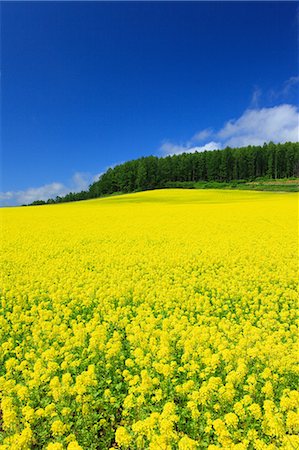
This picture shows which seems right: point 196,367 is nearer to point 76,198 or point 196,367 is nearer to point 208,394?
point 208,394

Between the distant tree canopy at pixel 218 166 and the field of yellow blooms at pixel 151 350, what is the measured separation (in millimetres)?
80762

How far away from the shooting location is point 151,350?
504cm

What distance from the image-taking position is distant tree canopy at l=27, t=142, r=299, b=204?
300ft

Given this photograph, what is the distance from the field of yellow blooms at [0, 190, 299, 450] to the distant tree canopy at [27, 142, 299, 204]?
80.8 meters

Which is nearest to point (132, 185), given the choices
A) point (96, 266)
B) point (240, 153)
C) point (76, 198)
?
point (76, 198)

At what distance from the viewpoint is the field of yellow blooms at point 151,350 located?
3.54m

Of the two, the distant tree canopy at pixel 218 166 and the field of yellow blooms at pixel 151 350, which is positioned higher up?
the distant tree canopy at pixel 218 166

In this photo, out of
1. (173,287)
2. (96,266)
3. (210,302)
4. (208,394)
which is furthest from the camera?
(96,266)

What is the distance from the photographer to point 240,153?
3713 inches

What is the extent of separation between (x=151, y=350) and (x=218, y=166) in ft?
306

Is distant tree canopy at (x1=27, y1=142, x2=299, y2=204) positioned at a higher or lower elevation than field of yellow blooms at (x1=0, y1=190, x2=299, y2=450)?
higher

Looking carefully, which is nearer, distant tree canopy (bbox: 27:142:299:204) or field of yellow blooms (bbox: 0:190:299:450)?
field of yellow blooms (bbox: 0:190:299:450)

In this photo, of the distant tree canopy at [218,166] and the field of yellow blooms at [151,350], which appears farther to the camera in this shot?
the distant tree canopy at [218,166]

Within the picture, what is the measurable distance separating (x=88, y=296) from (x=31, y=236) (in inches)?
444
